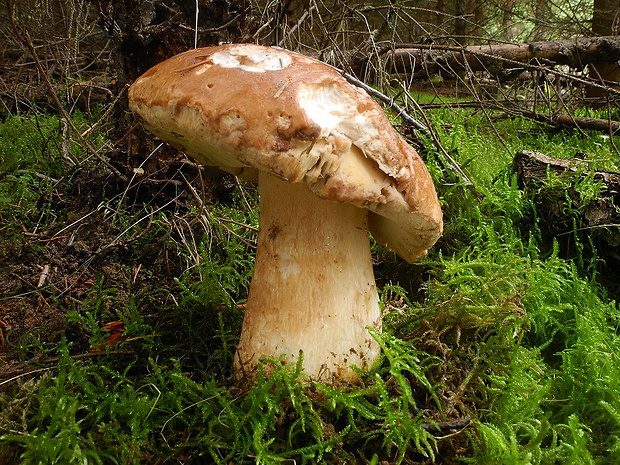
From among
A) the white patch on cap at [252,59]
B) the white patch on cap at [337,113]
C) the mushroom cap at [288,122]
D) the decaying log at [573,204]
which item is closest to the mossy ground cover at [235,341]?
the decaying log at [573,204]

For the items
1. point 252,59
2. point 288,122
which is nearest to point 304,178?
point 288,122

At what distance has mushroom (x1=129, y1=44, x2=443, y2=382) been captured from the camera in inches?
45.6

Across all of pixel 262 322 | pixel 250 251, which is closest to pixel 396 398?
pixel 262 322

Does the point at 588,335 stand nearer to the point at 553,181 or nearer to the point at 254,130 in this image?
the point at 553,181

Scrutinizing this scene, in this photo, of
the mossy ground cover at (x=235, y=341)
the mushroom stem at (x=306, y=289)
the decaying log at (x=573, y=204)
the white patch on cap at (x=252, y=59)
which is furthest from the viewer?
the decaying log at (x=573, y=204)

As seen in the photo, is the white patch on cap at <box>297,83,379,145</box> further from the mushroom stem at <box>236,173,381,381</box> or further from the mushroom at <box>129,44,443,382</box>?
the mushroom stem at <box>236,173,381,381</box>

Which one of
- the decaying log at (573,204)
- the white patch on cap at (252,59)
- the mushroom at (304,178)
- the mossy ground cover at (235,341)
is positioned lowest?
the mossy ground cover at (235,341)

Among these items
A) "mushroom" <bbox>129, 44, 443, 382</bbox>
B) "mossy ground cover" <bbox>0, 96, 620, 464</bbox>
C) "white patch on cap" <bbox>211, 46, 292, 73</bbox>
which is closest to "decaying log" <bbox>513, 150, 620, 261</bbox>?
"mossy ground cover" <bbox>0, 96, 620, 464</bbox>

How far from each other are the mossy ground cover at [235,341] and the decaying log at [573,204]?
0.07m

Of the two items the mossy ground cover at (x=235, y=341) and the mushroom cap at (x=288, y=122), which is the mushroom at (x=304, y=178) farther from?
the mossy ground cover at (x=235, y=341)

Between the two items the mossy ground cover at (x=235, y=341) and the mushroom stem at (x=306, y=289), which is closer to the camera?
the mossy ground cover at (x=235, y=341)

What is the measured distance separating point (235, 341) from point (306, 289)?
51 cm

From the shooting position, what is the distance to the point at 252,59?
4.39 ft

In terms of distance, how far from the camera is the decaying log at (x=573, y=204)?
2.41m
